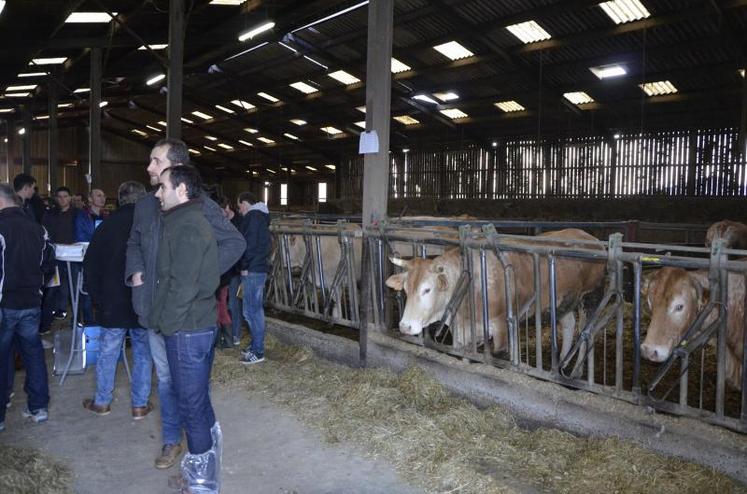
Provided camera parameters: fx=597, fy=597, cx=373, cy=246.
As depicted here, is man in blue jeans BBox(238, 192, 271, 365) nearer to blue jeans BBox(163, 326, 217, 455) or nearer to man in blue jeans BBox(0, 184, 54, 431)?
man in blue jeans BBox(0, 184, 54, 431)

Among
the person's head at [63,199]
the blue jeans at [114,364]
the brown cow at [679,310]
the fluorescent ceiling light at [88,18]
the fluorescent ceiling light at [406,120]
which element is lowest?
the blue jeans at [114,364]

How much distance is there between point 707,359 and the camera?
19.3ft

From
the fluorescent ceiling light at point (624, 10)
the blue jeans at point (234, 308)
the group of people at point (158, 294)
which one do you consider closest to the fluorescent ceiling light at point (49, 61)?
the blue jeans at point (234, 308)

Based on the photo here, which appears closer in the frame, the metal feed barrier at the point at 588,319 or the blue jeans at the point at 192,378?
the blue jeans at the point at 192,378

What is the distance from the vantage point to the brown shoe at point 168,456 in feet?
12.7

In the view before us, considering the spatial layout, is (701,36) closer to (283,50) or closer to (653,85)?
(653,85)

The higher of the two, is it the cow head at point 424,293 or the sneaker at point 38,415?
the cow head at point 424,293

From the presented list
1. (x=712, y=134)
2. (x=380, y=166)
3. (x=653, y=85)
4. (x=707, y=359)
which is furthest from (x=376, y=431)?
(x=712, y=134)

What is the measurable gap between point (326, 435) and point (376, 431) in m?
0.38

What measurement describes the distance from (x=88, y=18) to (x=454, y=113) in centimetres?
1092

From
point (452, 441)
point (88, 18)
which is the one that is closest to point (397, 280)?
point (452, 441)

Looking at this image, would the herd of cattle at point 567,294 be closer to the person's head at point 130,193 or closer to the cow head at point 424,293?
the cow head at point 424,293

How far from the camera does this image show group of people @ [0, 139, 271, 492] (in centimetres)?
325

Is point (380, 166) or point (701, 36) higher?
point (701, 36)
